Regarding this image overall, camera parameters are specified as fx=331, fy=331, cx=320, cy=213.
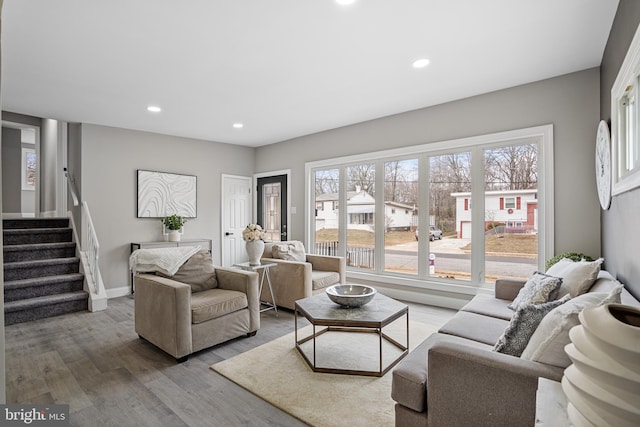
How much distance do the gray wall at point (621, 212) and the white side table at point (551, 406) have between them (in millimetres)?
1212

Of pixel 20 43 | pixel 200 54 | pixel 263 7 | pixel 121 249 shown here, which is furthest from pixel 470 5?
pixel 121 249

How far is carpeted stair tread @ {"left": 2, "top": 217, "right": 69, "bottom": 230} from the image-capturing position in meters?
4.79

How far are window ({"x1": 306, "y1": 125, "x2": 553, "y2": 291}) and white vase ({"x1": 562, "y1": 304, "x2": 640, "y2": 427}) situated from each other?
323 cm

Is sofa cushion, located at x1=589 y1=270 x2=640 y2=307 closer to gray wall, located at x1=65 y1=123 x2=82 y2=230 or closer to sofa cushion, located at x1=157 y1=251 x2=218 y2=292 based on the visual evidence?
sofa cushion, located at x1=157 y1=251 x2=218 y2=292

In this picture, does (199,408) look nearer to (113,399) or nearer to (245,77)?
(113,399)

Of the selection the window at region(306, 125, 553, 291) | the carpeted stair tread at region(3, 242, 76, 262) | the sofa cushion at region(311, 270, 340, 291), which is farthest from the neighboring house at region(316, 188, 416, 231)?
the carpeted stair tread at region(3, 242, 76, 262)

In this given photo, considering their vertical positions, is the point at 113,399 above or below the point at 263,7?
below

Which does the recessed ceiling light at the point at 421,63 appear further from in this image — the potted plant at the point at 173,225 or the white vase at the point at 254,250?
the potted plant at the point at 173,225

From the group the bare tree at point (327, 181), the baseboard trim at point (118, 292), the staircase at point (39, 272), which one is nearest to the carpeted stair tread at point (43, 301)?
the staircase at point (39, 272)

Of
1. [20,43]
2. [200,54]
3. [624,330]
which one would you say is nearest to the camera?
[624,330]

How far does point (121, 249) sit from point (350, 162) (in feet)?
12.3

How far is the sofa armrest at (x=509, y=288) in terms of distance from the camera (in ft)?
9.75

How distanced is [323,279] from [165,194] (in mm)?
3128

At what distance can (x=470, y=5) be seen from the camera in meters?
2.23
